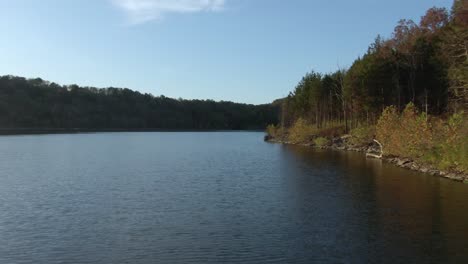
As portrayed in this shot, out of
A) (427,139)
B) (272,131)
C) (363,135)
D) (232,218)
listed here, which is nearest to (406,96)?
(363,135)

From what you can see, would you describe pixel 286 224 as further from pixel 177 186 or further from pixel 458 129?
pixel 458 129

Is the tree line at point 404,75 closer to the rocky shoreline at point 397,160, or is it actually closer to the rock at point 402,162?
the rocky shoreline at point 397,160

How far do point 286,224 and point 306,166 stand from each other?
26.1 metres

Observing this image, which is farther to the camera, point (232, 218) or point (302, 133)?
point (302, 133)

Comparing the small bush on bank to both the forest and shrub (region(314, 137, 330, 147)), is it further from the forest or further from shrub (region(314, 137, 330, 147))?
shrub (region(314, 137, 330, 147))

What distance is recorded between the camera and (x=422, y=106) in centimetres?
6594

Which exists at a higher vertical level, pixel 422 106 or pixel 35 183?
pixel 422 106

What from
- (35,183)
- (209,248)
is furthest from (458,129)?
(35,183)

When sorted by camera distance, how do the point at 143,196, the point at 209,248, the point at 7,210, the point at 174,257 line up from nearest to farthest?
the point at 174,257 < the point at 209,248 < the point at 7,210 < the point at 143,196

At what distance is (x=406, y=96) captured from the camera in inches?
2854

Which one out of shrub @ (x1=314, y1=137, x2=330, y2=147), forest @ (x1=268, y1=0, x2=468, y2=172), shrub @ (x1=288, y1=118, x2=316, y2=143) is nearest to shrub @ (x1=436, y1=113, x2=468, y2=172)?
forest @ (x1=268, y1=0, x2=468, y2=172)

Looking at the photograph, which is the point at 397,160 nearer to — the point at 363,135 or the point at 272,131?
the point at 363,135

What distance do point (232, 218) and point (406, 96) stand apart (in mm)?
57824

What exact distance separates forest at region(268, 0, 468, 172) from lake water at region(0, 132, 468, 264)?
245 inches
